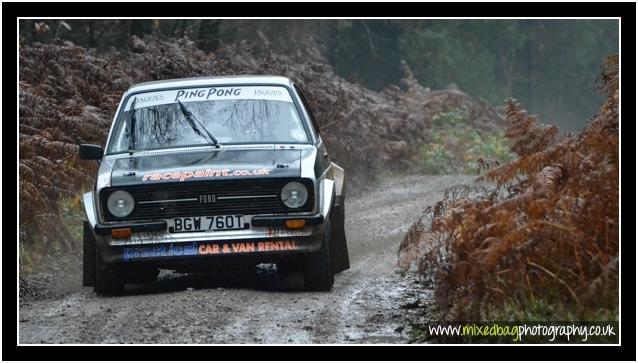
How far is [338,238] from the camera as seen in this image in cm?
962

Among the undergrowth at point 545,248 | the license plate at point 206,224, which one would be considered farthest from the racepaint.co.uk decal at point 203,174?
the undergrowth at point 545,248

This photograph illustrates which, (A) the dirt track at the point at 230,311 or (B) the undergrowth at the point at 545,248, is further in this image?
(A) the dirt track at the point at 230,311

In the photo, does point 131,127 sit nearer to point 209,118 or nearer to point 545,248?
point 209,118

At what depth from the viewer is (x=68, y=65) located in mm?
14625

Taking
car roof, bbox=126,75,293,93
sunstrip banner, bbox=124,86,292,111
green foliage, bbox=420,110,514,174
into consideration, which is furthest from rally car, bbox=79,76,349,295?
green foliage, bbox=420,110,514,174

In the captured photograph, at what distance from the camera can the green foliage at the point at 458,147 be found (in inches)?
920

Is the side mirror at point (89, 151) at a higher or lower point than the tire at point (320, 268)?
higher

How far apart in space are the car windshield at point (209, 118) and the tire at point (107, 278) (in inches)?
43.1

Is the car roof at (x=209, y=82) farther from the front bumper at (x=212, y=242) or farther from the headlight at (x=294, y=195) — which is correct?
the front bumper at (x=212, y=242)

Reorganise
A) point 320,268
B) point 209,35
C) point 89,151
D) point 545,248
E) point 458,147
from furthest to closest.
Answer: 1. point 458,147
2. point 209,35
3. point 89,151
4. point 320,268
5. point 545,248

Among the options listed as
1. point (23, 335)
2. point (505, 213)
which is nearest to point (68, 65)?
point (23, 335)

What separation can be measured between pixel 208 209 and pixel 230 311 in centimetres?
99

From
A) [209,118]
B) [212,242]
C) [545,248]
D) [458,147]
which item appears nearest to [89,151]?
[209,118]

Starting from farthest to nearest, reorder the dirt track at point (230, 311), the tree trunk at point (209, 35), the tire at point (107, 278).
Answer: the tree trunk at point (209, 35) < the tire at point (107, 278) < the dirt track at point (230, 311)
